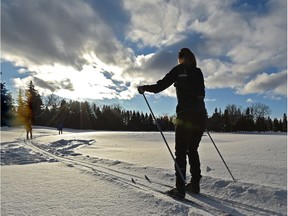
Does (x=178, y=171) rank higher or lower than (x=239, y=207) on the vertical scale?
higher

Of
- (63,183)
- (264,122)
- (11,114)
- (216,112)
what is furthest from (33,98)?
(264,122)

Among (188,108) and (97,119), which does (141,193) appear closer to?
(188,108)

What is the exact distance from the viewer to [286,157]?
605 cm

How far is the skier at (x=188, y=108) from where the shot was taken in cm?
398

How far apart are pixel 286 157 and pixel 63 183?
4.95 m

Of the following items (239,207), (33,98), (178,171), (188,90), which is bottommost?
(239,207)

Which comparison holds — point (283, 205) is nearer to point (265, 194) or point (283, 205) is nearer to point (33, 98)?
point (265, 194)

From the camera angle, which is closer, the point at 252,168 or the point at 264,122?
the point at 252,168

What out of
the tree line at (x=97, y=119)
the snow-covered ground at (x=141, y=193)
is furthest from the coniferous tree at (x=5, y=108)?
the snow-covered ground at (x=141, y=193)

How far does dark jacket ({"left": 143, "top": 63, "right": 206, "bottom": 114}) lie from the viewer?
403cm

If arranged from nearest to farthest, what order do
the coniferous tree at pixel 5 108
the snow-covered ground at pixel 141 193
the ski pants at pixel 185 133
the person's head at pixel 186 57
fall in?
the snow-covered ground at pixel 141 193 < the ski pants at pixel 185 133 < the person's head at pixel 186 57 < the coniferous tree at pixel 5 108

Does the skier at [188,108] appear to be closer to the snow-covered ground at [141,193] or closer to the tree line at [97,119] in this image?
the snow-covered ground at [141,193]

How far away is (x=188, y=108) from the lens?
3998mm

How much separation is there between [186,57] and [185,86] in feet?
1.70
